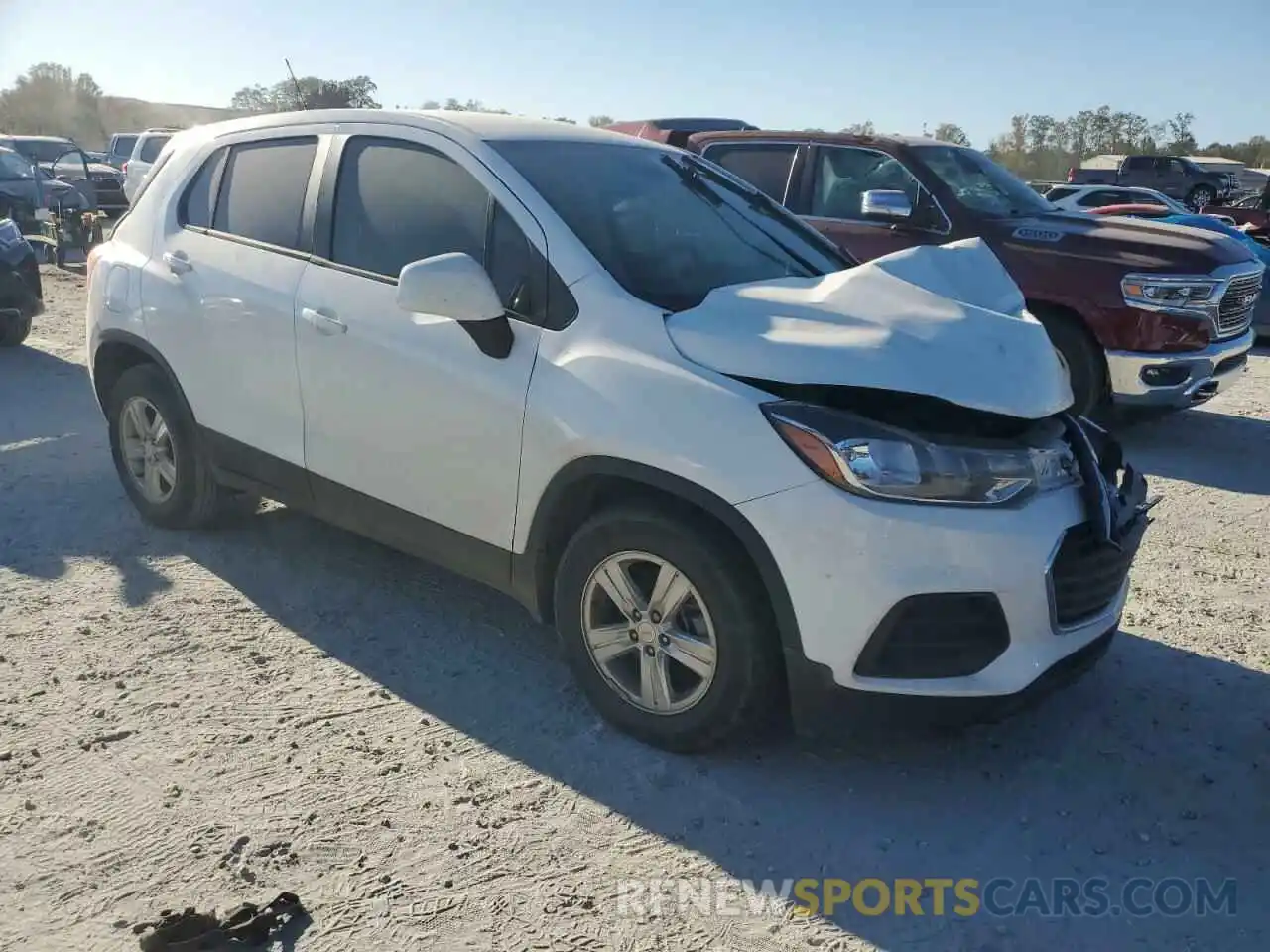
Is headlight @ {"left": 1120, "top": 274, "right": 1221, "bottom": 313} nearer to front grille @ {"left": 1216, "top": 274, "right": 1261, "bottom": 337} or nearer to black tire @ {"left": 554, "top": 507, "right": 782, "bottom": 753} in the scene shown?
front grille @ {"left": 1216, "top": 274, "right": 1261, "bottom": 337}

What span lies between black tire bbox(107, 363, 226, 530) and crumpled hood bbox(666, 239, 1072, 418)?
2.61 metres

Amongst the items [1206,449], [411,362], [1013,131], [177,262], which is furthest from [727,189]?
[1013,131]

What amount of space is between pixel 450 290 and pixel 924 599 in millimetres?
1631

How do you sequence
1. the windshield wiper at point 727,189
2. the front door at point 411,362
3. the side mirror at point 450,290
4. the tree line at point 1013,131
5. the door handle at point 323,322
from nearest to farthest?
the side mirror at point 450,290 < the front door at point 411,362 < the door handle at point 323,322 < the windshield wiper at point 727,189 < the tree line at point 1013,131

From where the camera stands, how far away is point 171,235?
→ 480 centimetres

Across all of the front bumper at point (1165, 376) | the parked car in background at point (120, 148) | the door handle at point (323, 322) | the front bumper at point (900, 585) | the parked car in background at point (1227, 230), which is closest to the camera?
A: the front bumper at point (900, 585)

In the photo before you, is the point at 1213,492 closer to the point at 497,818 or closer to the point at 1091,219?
the point at 1091,219

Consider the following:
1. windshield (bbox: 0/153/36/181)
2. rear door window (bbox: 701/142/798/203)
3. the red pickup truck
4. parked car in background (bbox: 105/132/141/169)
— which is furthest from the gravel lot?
parked car in background (bbox: 105/132/141/169)

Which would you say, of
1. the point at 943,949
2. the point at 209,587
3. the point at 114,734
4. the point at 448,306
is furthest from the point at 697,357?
the point at 209,587

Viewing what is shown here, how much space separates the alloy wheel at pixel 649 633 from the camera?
3.22 meters

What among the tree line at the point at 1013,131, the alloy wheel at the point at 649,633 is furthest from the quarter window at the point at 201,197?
the tree line at the point at 1013,131

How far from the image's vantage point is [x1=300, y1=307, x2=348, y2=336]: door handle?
3979 mm

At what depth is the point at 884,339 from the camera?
120 inches

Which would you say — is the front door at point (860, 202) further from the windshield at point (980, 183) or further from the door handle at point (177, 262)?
the door handle at point (177, 262)
